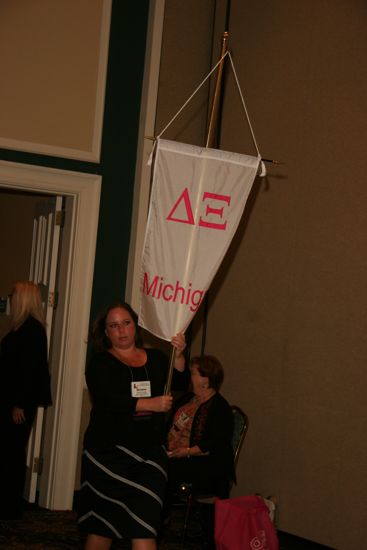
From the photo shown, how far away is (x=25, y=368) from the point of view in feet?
16.0

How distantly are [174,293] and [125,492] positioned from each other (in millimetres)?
930

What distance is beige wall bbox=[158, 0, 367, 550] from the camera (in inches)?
181

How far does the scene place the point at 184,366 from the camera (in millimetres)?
3752

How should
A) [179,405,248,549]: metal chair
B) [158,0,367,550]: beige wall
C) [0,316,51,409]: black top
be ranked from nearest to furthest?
[179,405,248,549]: metal chair, [158,0,367,550]: beige wall, [0,316,51,409]: black top

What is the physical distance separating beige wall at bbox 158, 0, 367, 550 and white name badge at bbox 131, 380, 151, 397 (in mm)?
1571

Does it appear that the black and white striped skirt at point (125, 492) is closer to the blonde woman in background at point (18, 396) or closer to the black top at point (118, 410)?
the black top at point (118, 410)

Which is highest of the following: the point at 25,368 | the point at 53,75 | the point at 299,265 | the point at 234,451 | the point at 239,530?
the point at 53,75

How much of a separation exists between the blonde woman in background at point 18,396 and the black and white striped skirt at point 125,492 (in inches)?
60.9

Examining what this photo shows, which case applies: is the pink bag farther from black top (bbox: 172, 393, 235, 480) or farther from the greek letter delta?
the greek letter delta

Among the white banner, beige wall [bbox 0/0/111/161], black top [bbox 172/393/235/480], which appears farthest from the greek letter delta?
beige wall [bbox 0/0/111/161]

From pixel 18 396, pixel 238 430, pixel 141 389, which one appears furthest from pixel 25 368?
pixel 141 389

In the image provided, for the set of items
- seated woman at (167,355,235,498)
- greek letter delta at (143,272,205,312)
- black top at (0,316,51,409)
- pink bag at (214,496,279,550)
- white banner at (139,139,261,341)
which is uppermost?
white banner at (139,139,261,341)

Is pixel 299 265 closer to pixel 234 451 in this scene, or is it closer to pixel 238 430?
pixel 238 430

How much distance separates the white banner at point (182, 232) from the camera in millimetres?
3639
